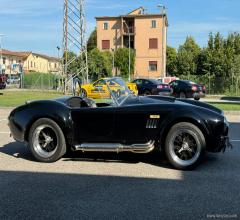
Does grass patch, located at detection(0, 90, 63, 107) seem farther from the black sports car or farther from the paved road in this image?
the paved road

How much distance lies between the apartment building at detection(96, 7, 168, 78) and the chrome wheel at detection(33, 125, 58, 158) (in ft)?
184

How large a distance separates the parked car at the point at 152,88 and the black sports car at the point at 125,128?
18.6m

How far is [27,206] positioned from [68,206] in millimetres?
463

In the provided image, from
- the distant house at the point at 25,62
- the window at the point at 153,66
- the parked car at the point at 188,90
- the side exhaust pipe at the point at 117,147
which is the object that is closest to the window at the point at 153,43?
the window at the point at 153,66

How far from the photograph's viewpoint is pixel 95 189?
5.16m

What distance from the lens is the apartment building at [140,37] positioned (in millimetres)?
64625

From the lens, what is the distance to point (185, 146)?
6.15 m

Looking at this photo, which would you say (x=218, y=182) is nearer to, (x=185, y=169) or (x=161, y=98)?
(x=185, y=169)

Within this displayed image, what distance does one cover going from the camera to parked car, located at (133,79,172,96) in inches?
999

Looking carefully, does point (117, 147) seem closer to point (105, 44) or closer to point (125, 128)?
point (125, 128)

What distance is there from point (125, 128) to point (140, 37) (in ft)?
201

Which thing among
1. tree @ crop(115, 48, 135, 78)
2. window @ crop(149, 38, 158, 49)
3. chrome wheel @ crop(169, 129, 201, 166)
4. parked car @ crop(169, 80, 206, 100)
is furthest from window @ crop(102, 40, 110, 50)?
chrome wheel @ crop(169, 129, 201, 166)

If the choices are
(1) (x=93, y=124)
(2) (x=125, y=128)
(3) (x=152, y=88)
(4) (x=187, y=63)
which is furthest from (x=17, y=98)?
(4) (x=187, y=63)

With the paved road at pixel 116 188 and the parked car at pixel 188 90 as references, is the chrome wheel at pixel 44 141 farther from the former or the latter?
the parked car at pixel 188 90
